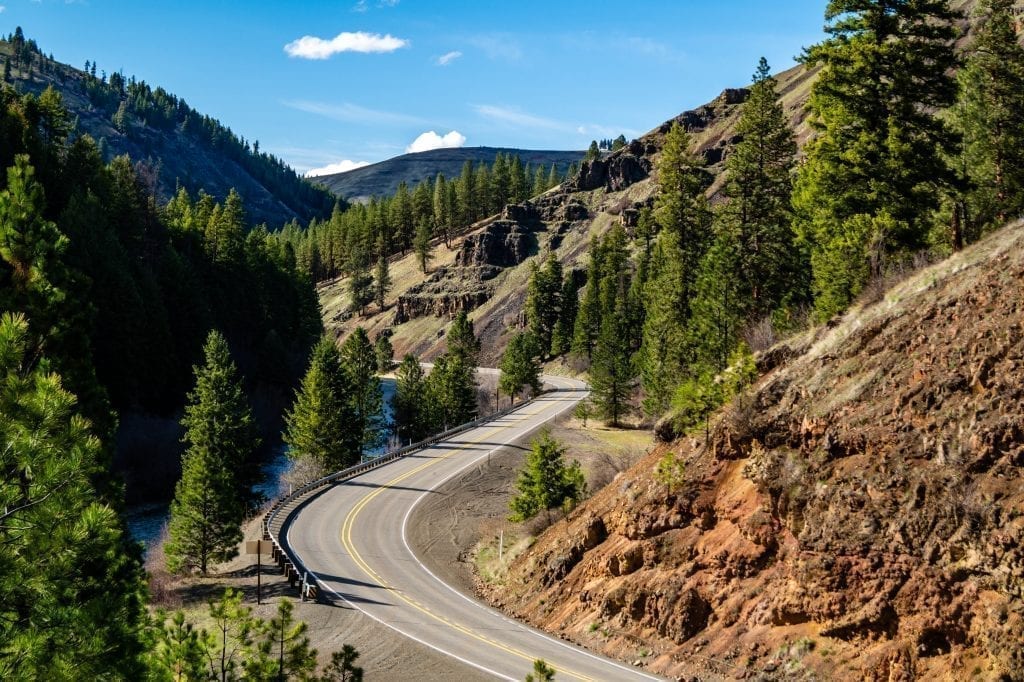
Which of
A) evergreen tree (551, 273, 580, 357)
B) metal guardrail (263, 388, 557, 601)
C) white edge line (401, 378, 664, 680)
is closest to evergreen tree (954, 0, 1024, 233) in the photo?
white edge line (401, 378, 664, 680)

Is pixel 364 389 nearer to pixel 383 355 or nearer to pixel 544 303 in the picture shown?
pixel 544 303

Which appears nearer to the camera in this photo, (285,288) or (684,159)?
(684,159)

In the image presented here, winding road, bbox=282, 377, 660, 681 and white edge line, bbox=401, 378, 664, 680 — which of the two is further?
winding road, bbox=282, 377, 660, 681

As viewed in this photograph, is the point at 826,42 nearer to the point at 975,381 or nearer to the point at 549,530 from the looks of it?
the point at 975,381

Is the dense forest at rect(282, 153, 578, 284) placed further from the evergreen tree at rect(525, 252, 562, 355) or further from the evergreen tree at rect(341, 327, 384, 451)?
the evergreen tree at rect(341, 327, 384, 451)

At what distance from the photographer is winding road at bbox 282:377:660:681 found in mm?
18312

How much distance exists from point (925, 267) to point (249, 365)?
60.7 metres

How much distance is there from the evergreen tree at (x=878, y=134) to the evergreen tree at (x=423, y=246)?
106 meters

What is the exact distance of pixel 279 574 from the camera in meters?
25.8

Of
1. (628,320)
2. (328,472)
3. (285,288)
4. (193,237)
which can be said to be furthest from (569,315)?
(328,472)

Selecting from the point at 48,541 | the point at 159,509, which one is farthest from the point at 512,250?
the point at 48,541

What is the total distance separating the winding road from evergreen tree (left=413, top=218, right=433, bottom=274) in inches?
3205

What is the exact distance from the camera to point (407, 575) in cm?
2648

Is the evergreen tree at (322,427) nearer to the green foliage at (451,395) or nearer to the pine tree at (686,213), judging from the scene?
the green foliage at (451,395)
